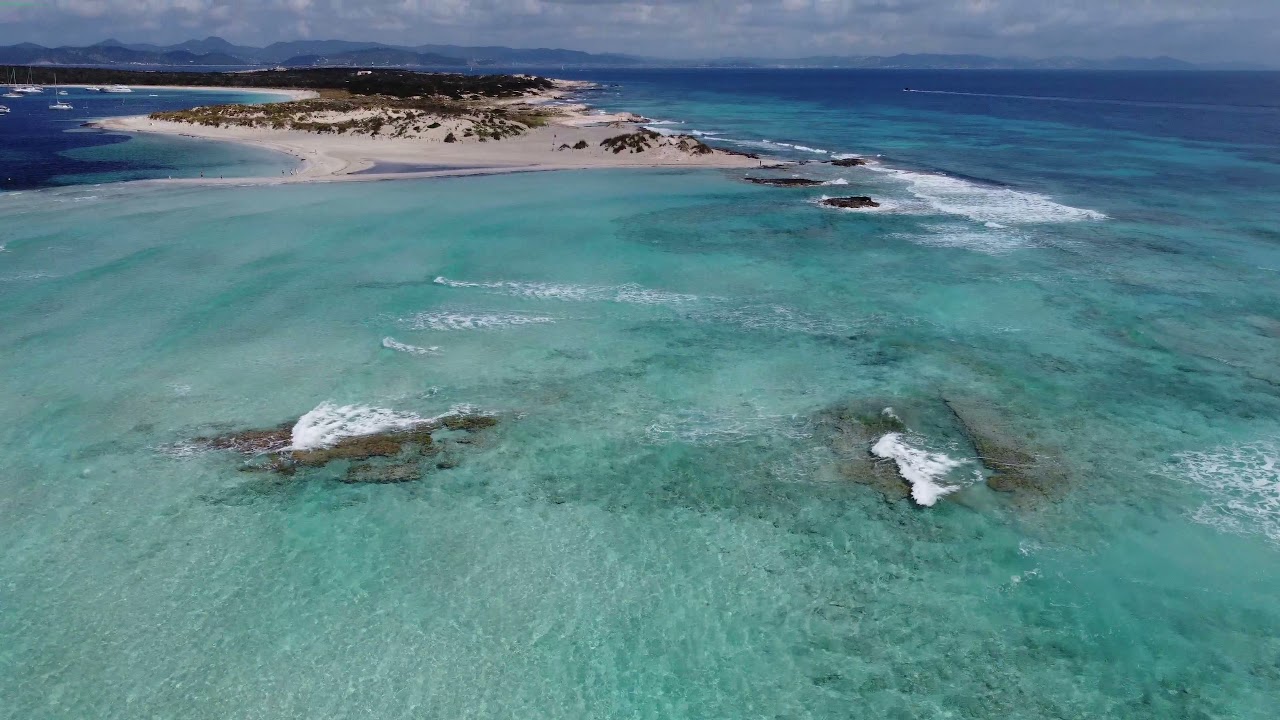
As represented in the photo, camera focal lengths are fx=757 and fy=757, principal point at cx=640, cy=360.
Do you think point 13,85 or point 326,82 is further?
point 326,82

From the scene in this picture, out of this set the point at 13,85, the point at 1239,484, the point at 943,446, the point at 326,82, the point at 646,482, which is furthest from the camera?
the point at 326,82

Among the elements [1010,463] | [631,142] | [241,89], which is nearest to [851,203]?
[631,142]

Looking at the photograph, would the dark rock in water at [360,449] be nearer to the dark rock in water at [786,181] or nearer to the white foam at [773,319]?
the white foam at [773,319]

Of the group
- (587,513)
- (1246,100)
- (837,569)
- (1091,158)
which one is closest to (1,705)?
(587,513)

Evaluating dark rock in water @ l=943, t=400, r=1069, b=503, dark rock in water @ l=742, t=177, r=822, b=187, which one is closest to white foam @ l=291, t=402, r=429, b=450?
dark rock in water @ l=943, t=400, r=1069, b=503

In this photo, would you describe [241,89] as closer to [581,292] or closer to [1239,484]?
[581,292]

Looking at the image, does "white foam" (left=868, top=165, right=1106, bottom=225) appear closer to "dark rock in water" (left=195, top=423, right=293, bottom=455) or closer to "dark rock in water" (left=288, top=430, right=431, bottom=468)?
"dark rock in water" (left=288, top=430, right=431, bottom=468)
